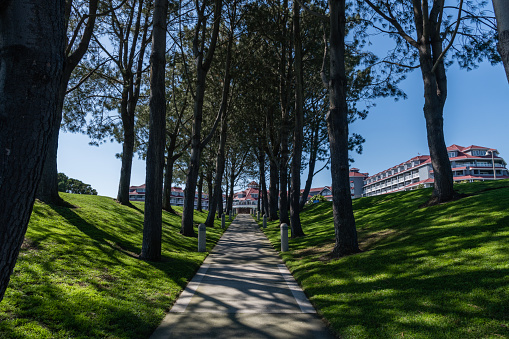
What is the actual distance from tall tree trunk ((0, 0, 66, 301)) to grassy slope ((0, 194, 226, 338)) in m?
2.17

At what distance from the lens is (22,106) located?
2.53 m

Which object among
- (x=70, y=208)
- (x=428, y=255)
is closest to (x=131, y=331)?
(x=428, y=255)

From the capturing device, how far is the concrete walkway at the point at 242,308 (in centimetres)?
438

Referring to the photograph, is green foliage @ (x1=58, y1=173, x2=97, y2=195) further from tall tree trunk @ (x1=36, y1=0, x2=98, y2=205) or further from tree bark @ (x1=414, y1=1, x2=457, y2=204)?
tree bark @ (x1=414, y1=1, x2=457, y2=204)

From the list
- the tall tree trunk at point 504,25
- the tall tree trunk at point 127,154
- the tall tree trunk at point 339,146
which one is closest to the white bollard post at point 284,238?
the tall tree trunk at point 339,146

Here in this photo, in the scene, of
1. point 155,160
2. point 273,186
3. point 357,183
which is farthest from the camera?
point 357,183

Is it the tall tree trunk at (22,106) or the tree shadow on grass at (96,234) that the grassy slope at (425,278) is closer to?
the tall tree trunk at (22,106)

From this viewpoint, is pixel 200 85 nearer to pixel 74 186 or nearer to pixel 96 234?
pixel 96 234

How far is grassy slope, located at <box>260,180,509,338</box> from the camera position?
416cm

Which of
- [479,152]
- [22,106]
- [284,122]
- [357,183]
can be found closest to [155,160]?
[22,106]

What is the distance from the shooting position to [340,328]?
4.36 metres

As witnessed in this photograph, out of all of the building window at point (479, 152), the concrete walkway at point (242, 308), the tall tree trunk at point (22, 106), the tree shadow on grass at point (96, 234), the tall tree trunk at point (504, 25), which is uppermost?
the building window at point (479, 152)

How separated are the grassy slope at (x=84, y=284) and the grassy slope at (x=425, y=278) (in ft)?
10.00

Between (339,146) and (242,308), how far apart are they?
5.59 meters
